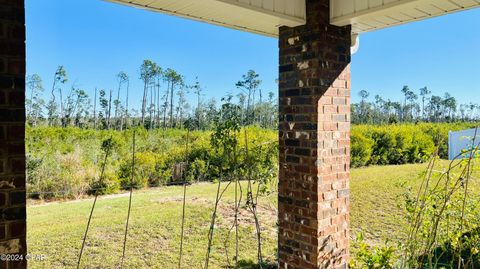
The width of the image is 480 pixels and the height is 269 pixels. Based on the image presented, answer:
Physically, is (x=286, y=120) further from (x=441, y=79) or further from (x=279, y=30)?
(x=441, y=79)

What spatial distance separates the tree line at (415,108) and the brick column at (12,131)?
26.5 metres

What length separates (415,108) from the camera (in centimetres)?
2984

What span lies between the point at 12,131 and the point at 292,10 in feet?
5.97

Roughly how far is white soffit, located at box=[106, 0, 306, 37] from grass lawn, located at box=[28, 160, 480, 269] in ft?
7.43

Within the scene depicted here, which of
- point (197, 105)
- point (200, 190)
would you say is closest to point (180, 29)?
point (197, 105)

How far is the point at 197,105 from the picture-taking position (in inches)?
758

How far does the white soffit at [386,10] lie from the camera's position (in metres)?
2.05

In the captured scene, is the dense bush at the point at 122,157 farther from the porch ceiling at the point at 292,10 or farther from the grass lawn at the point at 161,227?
the porch ceiling at the point at 292,10

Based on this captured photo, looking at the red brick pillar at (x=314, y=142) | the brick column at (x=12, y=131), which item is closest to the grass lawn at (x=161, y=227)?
the red brick pillar at (x=314, y=142)

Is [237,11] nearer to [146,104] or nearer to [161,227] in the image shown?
[161,227]

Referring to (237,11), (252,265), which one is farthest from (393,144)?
(237,11)

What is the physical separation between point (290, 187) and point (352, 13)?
1.30 metres

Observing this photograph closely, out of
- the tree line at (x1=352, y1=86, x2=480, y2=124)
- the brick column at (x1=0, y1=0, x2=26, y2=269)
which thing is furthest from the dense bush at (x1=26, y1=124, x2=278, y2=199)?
the tree line at (x1=352, y1=86, x2=480, y2=124)

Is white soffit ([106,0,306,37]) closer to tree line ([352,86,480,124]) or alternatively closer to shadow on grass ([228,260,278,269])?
shadow on grass ([228,260,278,269])
